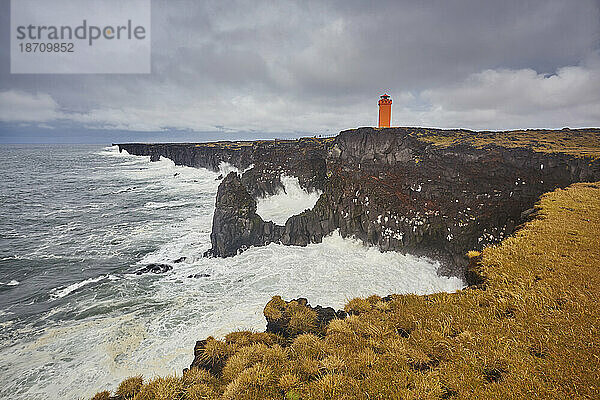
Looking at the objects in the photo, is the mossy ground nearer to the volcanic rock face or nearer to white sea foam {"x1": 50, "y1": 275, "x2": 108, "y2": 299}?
white sea foam {"x1": 50, "y1": 275, "x2": 108, "y2": 299}

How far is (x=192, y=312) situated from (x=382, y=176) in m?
22.8

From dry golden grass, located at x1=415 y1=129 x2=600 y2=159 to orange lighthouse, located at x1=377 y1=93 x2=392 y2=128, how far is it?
16.2 feet

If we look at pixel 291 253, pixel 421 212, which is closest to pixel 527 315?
pixel 421 212

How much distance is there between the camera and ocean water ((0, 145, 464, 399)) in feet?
50.4

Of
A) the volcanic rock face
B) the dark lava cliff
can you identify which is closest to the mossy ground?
the dark lava cliff

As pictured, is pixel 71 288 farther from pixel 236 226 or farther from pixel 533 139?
pixel 533 139

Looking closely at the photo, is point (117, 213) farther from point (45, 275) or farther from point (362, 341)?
point (362, 341)

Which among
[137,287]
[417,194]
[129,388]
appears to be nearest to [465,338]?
[129,388]

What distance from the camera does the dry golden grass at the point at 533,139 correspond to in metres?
23.2

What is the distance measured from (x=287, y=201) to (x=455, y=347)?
36.3 metres

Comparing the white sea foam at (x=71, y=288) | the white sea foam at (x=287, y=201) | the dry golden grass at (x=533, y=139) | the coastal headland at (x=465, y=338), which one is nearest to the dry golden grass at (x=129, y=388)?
the coastal headland at (x=465, y=338)

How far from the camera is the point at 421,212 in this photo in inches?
1071

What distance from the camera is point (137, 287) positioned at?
77.9ft

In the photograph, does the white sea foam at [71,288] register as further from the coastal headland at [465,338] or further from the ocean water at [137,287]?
the coastal headland at [465,338]
